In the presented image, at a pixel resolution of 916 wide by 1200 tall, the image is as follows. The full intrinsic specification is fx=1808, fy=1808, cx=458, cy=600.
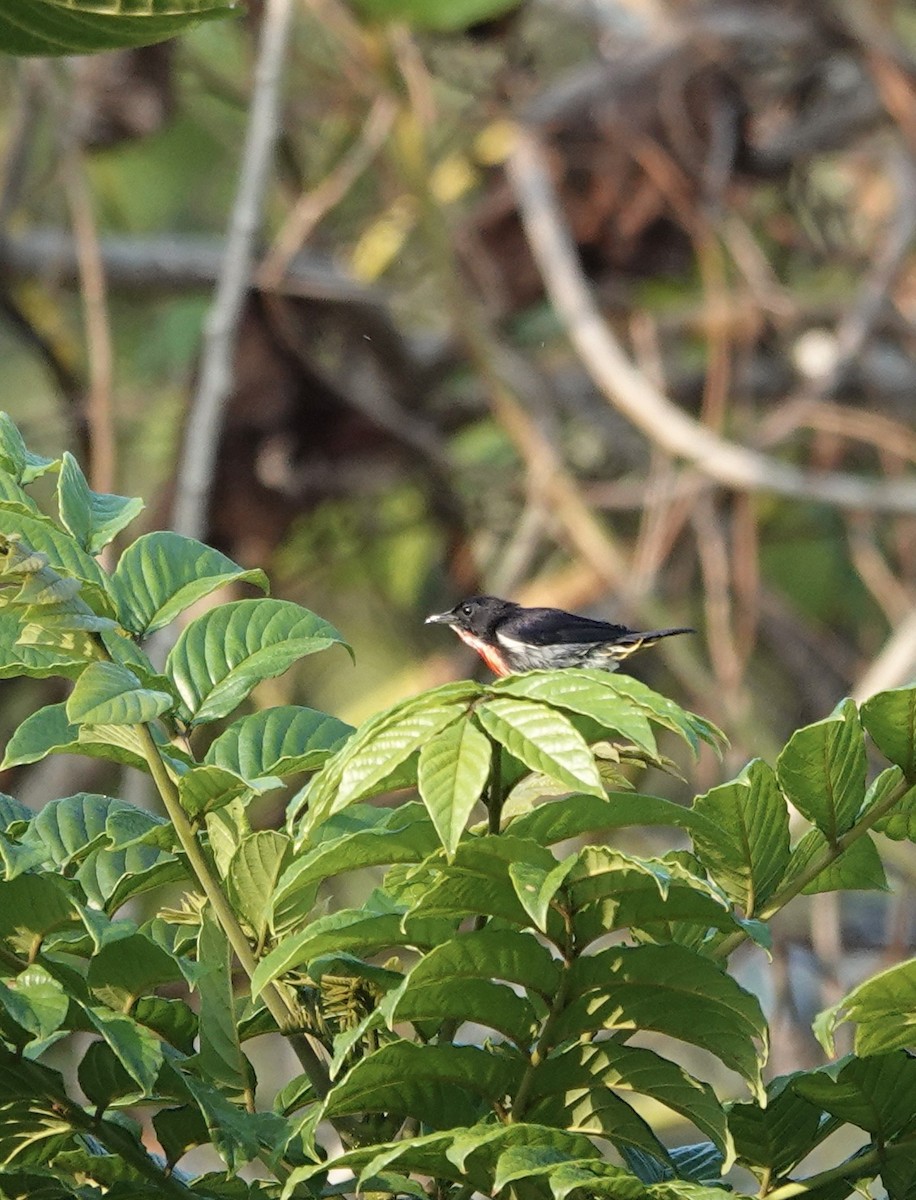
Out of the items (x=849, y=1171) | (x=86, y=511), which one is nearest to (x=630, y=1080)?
(x=849, y=1171)

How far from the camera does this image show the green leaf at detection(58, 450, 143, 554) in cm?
150

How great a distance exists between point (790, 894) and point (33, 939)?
1.92 ft

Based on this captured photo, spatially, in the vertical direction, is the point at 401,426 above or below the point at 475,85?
below

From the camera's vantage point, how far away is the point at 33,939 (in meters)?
1.36

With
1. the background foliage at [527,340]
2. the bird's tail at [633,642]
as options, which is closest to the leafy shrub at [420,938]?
the bird's tail at [633,642]

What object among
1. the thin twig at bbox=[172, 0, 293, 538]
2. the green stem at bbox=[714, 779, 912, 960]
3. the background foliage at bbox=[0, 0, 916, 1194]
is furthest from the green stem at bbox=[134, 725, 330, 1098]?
the background foliage at bbox=[0, 0, 916, 1194]

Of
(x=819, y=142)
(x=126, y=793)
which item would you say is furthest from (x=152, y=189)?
(x=126, y=793)

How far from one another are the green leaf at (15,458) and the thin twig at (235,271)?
3151 mm

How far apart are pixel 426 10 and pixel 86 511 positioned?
5.07m

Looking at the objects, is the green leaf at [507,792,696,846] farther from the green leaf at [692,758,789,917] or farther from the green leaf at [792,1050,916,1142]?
the green leaf at [792,1050,916,1142]

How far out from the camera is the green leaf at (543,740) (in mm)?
1201

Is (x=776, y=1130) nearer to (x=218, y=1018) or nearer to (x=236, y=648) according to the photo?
(x=218, y=1018)

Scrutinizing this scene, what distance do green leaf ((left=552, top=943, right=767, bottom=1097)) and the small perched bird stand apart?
169cm

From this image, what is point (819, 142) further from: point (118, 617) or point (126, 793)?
point (118, 617)
